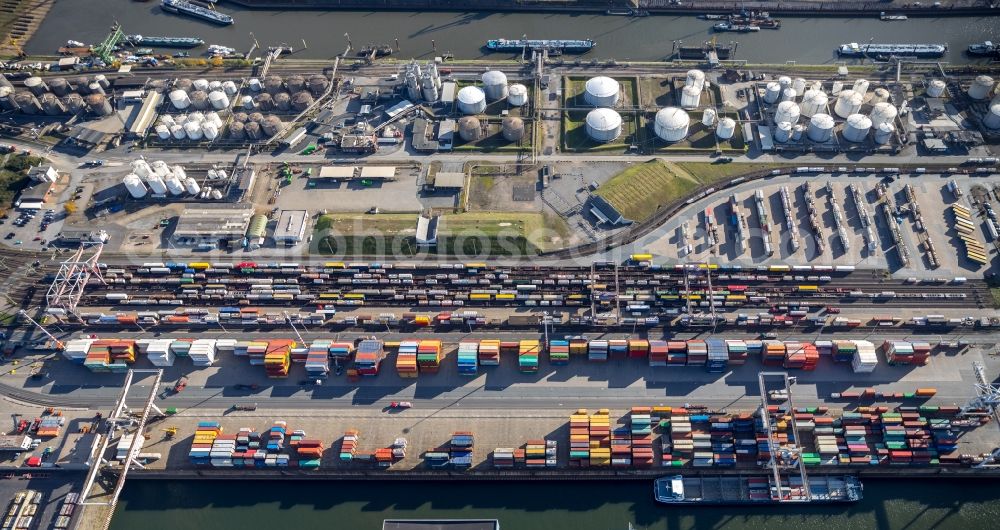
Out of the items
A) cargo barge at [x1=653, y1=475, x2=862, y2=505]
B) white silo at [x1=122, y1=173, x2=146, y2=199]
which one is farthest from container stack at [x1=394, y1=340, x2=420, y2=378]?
white silo at [x1=122, y1=173, x2=146, y2=199]

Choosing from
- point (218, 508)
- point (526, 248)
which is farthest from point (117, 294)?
point (526, 248)

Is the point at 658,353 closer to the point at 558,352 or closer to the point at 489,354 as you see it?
the point at 558,352

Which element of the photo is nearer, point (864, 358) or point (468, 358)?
point (864, 358)

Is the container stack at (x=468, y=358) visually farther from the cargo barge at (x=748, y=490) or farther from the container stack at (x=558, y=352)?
the cargo barge at (x=748, y=490)

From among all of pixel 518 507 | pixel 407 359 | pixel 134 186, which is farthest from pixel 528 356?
pixel 134 186

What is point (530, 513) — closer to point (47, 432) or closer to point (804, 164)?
point (47, 432)

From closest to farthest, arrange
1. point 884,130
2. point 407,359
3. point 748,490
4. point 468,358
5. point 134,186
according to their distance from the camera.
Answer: point 748,490
point 468,358
point 407,359
point 134,186
point 884,130

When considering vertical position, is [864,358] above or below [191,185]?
below
